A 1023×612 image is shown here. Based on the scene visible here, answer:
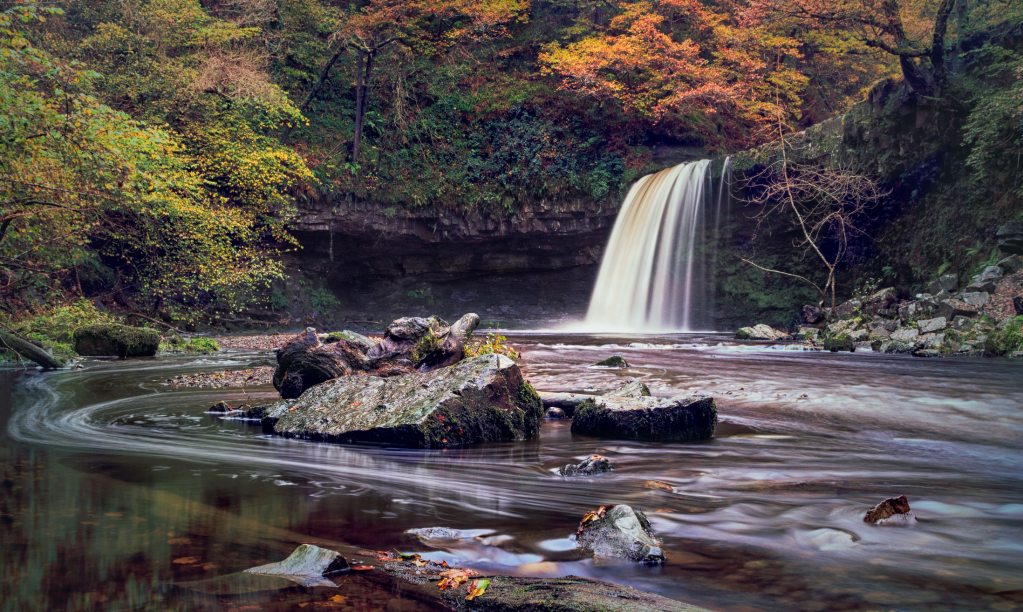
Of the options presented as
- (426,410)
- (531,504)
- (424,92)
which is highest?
(424,92)

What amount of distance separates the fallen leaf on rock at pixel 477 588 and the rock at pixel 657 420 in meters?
3.35

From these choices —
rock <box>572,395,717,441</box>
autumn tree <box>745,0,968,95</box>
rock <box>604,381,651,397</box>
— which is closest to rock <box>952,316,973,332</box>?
autumn tree <box>745,0,968,95</box>

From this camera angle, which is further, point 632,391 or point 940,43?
point 940,43

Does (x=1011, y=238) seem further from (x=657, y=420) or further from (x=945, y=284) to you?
(x=657, y=420)

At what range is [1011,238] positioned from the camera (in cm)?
1432

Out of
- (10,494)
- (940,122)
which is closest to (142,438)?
(10,494)

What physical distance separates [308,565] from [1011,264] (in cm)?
1628

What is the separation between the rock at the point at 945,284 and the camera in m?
14.8

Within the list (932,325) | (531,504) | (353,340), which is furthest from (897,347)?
(531,504)

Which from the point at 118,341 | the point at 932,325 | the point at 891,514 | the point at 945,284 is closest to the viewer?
the point at 891,514

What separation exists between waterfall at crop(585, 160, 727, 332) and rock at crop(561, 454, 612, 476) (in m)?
17.0

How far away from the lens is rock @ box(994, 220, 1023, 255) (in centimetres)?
1420

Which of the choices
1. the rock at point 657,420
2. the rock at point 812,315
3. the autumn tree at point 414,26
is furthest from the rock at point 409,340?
the autumn tree at point 414,26

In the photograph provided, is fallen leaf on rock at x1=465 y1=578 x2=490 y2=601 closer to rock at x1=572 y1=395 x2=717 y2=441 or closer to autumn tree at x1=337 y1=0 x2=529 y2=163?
rock at x1=572 y1=395 x2=717 y2=441
